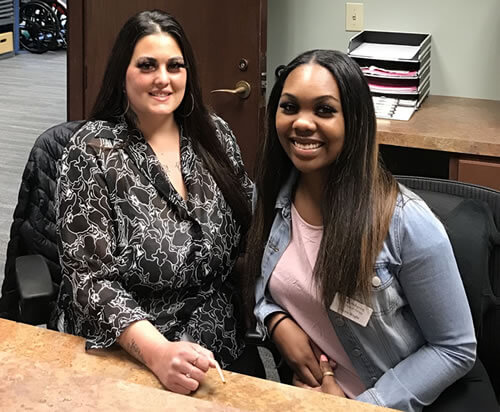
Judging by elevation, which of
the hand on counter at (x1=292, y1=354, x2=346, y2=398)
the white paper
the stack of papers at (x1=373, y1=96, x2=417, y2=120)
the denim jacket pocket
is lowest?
the hand on counter at (x1=292, y1=354, x2=346, y2=398)

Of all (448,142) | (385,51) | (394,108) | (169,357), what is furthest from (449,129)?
(169,357)

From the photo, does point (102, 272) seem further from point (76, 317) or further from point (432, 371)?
point (432, 371)

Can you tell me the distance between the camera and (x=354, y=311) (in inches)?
59.6

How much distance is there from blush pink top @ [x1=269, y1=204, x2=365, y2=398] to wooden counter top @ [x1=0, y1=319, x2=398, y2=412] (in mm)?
281

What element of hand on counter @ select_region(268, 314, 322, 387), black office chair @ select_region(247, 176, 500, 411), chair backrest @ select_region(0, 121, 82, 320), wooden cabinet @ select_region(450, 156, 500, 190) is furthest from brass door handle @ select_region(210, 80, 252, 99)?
hand on counter @ select_region(268, 314, 322, 387)

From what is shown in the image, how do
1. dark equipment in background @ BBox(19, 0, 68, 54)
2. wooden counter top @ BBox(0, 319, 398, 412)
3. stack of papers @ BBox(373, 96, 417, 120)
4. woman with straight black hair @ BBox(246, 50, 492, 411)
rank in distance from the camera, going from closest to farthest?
1. wooden counter top @ BBox(0, 319, 398, 412)
2. woman with straight black hair @ BBox(246, 50, 492, 411)
3. stack of papers @ BBox(373, 96, 417, 120)
4. dark equipment in background @ BBox(19, 0, 68, 54)

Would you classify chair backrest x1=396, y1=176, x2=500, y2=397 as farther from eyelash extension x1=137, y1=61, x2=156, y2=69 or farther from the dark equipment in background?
the dark equipment in background

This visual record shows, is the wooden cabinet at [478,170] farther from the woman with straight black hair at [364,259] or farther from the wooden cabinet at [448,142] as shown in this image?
the woman with straight black hair at [364,259]

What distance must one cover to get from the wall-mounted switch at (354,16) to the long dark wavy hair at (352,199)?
1.73 metres

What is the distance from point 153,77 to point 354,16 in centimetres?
166

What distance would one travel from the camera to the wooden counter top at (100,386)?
1.02 metres

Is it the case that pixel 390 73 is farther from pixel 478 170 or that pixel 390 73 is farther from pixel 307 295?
pixel 307 295

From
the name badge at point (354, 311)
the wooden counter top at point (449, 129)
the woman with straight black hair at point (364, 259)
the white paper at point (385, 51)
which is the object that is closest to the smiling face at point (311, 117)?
the woman with straight black hair at point (364, 259)

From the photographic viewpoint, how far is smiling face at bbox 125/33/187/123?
175 centimetres
